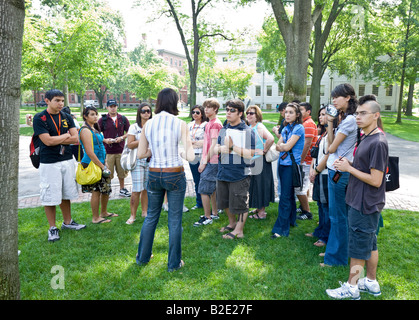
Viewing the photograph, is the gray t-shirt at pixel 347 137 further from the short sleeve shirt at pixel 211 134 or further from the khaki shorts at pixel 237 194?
the short sleeve shirt at pixel 211 134

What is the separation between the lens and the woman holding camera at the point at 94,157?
5.12 metres

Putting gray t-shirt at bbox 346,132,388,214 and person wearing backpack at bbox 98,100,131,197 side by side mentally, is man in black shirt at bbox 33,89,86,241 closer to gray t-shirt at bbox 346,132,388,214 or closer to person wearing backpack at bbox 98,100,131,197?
person wearing backpack at bbox 98,100,131,197

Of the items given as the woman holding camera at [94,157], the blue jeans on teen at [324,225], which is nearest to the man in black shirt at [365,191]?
the blue jeans on teen at [324,225]

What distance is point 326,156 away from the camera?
4.25 m

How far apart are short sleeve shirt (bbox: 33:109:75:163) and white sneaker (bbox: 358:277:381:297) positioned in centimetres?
458

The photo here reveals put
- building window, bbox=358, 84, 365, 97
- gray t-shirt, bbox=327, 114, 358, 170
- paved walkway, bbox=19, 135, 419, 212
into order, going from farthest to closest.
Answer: building window, bbox=358, 84, 365, 97 → paved walkway, bbox=19, 135, 419, 212 → gray t-shirt, bbox=327, 114, 358, 170

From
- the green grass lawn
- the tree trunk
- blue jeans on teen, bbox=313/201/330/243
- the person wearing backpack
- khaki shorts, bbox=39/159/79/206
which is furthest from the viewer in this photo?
the person wearing backpack

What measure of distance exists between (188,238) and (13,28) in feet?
11.9

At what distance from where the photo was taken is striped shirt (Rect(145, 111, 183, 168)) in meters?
3.68

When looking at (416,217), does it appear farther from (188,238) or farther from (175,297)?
(175,297)

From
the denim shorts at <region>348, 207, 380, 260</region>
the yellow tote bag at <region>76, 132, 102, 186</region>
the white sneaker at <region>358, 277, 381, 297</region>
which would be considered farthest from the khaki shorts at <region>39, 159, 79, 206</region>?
the white sneaker at <region>358, 277, 381, 297</region>

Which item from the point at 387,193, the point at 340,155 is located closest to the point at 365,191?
the point at 340,155
